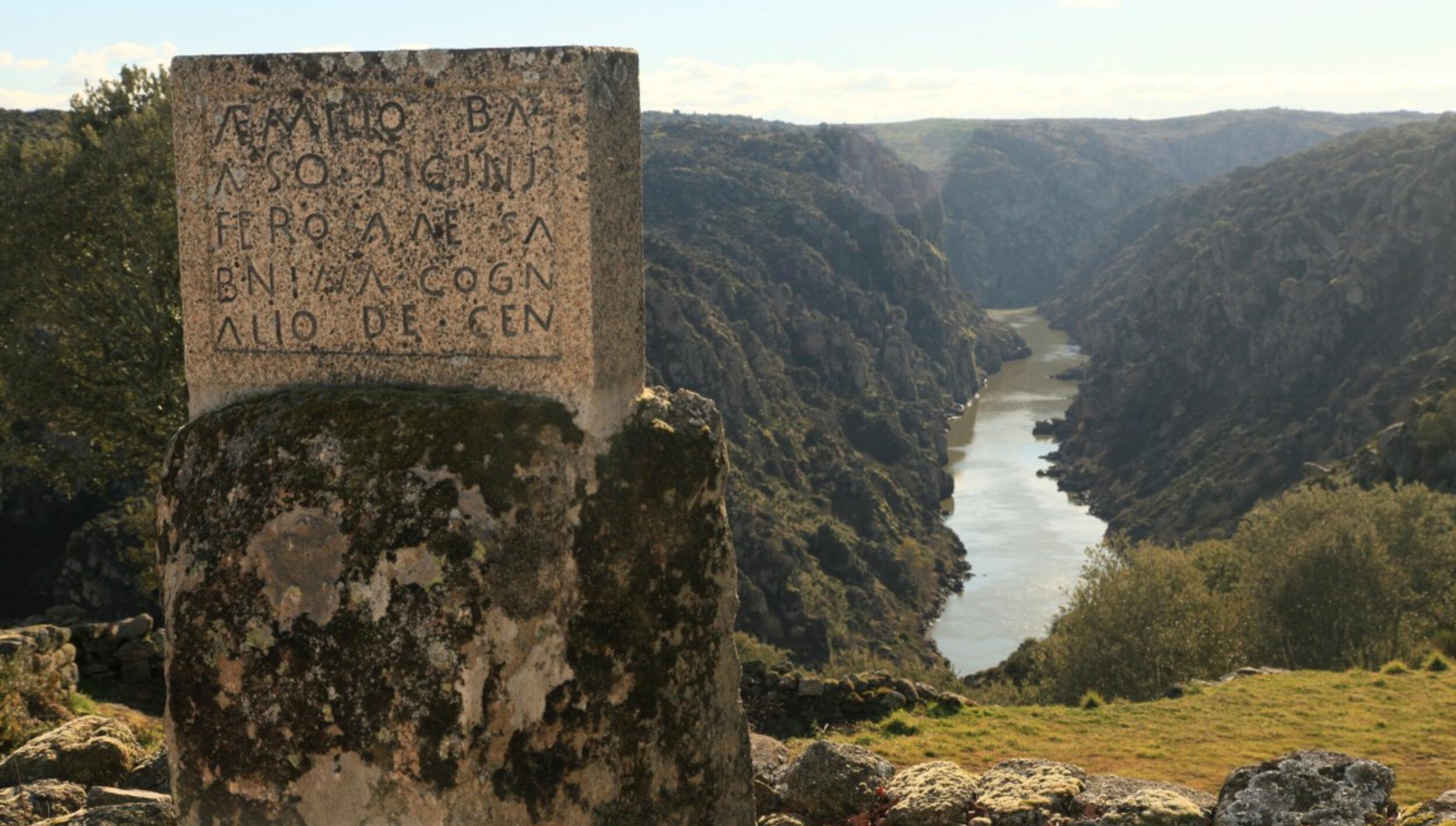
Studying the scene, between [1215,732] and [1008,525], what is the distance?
313ft

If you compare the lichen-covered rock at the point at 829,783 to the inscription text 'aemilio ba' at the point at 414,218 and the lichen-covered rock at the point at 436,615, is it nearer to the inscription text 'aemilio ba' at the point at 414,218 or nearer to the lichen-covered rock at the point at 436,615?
the lichen-covered rock at the point at 436,615

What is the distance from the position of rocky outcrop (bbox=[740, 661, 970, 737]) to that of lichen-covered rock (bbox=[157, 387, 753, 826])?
1194 centimetres

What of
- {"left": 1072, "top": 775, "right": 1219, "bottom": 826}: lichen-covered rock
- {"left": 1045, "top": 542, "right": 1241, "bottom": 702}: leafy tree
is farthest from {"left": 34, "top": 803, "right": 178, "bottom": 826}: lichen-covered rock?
{"left": 1045, "top": 542, "right": 1241, "bottom": 702}: leafy tree

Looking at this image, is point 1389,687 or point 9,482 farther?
point 9,482

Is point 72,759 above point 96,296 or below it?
below

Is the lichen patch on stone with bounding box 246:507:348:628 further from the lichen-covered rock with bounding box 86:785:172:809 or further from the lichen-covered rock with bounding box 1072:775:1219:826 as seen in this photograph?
the lichen-covered rock with bounding box 1072:775:1219:826

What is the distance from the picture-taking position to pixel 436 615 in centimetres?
513

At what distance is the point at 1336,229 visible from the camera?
4643 inches

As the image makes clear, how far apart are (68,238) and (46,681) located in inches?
442

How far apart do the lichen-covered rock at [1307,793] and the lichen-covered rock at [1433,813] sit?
252mm

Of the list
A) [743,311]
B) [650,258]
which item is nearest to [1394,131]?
[743,311]

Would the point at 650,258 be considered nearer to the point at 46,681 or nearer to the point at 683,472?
the point at 46,681

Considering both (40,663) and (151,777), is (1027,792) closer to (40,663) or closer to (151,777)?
(151,777)

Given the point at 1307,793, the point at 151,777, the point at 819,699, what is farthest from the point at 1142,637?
the point at 151,777
